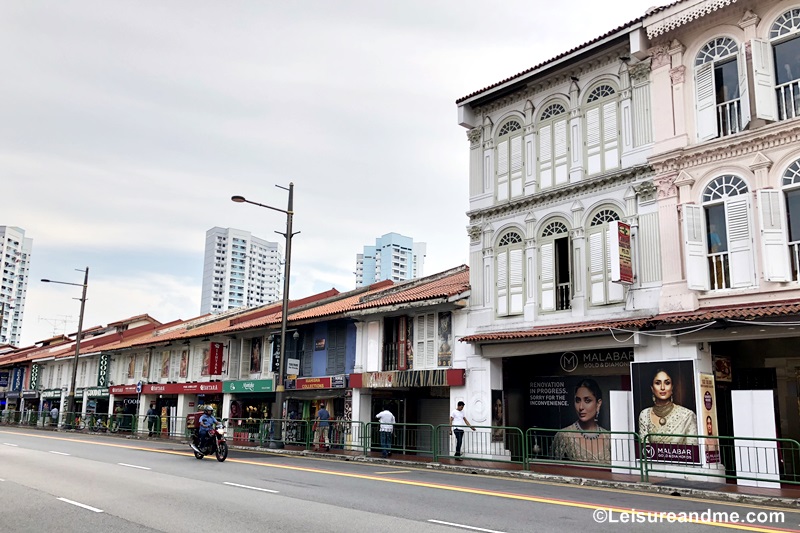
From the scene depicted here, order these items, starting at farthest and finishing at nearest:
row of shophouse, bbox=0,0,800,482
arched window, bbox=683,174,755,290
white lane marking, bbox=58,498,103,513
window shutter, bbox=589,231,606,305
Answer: window shutter, bbox=589,231,606,305 < arched window, bbox=683,174,755,290 < row of shophouse, bbox=0,0,800,482 < white lane marking, bbox=58,498,103,513

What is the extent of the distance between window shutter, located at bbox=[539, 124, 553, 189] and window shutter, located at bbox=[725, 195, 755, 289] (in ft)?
18.8

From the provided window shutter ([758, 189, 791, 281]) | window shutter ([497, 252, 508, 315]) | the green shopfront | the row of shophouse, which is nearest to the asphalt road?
the row of shophouse

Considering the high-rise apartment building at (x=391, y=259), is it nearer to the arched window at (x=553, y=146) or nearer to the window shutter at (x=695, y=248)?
the arched window at (x=553, y=146)

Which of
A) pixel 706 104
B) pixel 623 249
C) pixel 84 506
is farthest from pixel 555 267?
pixel 84 506

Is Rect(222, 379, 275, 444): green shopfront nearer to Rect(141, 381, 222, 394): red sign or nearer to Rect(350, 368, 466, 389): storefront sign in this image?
Rect(141, 381, 222, 394): red sign

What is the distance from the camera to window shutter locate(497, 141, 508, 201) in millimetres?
22344

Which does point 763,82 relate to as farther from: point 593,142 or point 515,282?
point 515,282

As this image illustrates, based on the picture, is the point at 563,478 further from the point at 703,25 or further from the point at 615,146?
the point at 703,25

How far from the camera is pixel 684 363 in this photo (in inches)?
651

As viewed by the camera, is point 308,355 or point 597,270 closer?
point 597,270

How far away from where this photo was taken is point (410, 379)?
23484 mm

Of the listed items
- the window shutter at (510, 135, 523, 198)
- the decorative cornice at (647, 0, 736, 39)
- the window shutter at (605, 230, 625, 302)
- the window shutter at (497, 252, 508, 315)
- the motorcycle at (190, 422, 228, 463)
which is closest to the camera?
the decorative cornice at (647, 0, 736, 39)

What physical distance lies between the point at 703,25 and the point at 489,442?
12.6m

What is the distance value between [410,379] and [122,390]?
2630 centimetres
